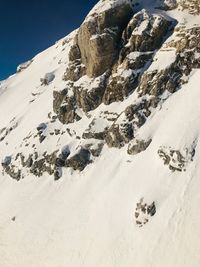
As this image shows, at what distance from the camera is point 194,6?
183ft

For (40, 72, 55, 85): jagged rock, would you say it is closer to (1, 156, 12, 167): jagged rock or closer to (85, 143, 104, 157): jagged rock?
(1, 156, 12, 167): jagged rock

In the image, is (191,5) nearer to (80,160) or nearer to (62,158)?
(80,160)

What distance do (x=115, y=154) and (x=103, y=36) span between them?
1742 cm

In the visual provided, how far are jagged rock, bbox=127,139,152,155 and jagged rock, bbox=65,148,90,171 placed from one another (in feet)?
21.0

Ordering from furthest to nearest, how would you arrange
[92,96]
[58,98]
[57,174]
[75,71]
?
[58,98] < [75,71] < [92,96] < [57,174]

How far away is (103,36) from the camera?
55.4 metres

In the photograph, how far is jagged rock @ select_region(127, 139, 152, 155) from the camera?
45156 millimetres

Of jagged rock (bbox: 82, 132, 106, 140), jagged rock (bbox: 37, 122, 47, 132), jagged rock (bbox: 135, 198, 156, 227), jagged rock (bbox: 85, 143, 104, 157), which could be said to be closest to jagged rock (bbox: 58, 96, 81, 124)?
jagged rock (bbox: 37, 122, 47, 132)

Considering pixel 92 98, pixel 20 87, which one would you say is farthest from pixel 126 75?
pixel 20 87

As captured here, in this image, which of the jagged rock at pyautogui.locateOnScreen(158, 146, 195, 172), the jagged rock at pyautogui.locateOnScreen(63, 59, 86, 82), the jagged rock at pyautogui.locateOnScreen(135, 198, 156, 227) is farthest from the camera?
the jagged rock at pyautogui.locateOnScreen(63, 59, 86, 82)

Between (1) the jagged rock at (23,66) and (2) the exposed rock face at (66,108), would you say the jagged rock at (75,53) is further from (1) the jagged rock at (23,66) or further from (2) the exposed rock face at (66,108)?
(1) the jagged rock at (23,66)

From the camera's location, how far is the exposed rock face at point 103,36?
55406 mm

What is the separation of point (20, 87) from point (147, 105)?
51.6 m

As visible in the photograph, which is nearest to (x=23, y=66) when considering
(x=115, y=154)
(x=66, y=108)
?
(x=66, y=108)
